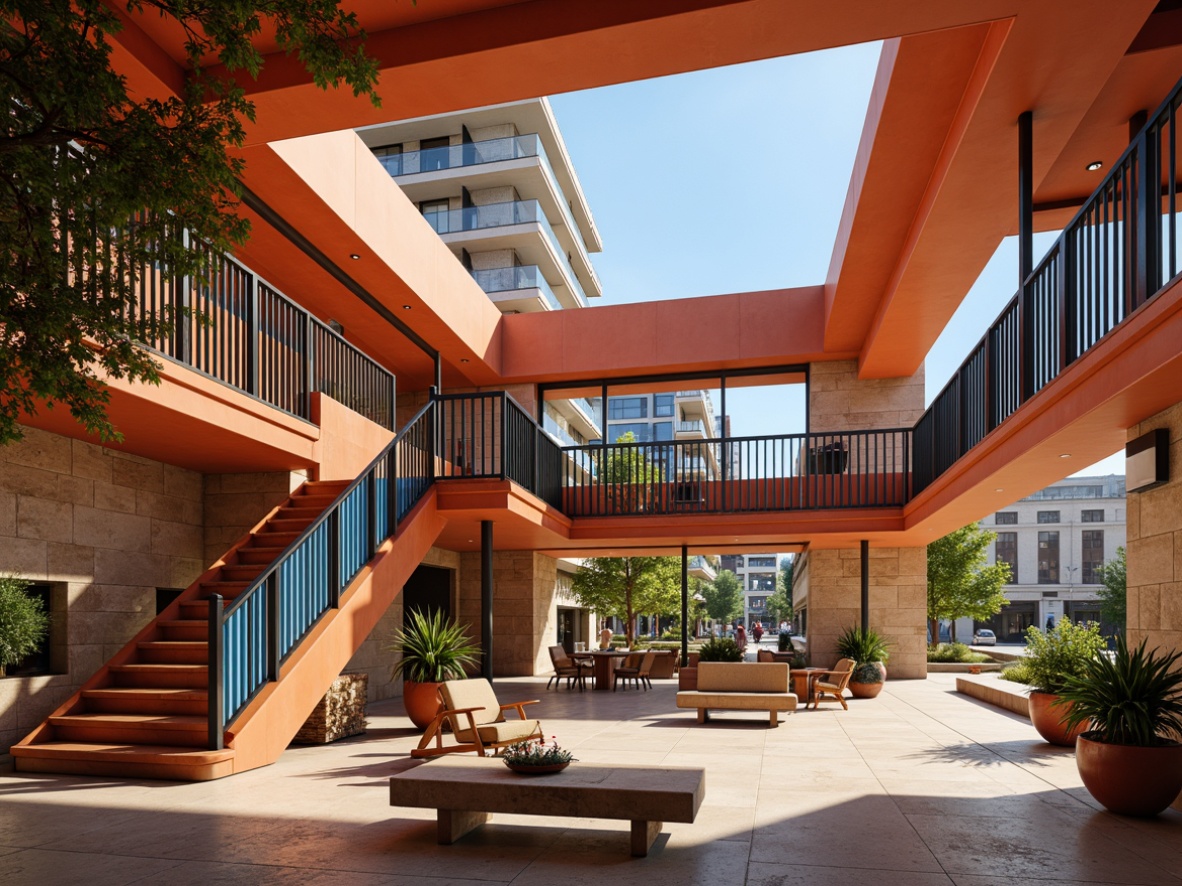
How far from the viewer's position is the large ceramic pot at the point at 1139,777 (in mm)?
6230

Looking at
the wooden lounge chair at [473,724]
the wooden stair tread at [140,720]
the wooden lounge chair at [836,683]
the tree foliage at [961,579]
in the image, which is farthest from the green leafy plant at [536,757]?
the tree foliage at [961,579]

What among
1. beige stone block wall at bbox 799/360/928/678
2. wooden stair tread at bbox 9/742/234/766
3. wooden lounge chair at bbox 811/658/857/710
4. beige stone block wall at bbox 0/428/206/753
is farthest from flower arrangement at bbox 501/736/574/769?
beige stone block wall at bbox 799/360/928/678

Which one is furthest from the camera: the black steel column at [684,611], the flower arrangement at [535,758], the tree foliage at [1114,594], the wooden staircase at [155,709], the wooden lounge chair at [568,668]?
the tree foliage at [1114,594]

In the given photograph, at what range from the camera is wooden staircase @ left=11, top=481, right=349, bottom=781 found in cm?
763

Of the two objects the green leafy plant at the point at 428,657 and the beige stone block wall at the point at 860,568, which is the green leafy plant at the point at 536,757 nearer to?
the green leafy plant at the point at 428,657

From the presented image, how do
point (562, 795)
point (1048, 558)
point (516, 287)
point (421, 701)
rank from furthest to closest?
point (1048, 558) < point (516, 287) < point (421, 701) < point (562, 795)

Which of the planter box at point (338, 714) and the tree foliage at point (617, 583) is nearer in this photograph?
the planter box at point (338, 714)

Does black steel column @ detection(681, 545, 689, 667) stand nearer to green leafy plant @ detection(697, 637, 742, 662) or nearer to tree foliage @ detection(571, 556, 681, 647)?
green leafy plant @ detection(697, 637, 742, 662)

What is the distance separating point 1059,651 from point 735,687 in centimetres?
406

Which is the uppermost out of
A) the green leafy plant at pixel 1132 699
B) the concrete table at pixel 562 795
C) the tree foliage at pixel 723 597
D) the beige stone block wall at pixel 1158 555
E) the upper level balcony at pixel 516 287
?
the upper level balcony at pixel 516 287

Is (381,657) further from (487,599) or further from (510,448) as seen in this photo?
(510,448)

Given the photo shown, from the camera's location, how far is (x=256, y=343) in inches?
398

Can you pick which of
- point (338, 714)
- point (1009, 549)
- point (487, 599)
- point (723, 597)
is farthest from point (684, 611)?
point (1009, 549)

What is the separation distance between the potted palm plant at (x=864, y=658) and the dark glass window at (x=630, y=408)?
53.9m
